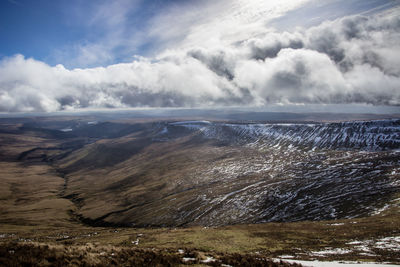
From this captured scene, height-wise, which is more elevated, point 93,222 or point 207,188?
point 207,188

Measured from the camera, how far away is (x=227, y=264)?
80.2 ft

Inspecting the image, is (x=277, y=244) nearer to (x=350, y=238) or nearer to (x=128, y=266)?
(x=350, y=238)

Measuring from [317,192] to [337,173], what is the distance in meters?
42.0

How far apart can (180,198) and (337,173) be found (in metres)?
115

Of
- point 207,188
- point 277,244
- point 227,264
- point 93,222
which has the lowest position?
point 93,222

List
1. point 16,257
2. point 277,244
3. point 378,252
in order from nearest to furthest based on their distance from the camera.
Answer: point 16,257 → point 378,252 → point 277,244

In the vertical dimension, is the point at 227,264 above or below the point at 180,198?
above

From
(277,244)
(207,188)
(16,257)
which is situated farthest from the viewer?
(207,188)

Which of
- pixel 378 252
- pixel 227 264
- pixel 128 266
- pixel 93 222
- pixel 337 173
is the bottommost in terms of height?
pixel 93 222

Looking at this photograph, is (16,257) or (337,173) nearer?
(16,257)

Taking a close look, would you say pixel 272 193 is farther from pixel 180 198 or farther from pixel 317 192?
pixel 180 198

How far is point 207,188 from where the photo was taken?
16650 centimetres

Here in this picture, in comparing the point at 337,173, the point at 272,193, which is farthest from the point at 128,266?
the point at 337,173

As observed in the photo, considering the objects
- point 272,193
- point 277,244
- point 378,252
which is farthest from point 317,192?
point 378,252
